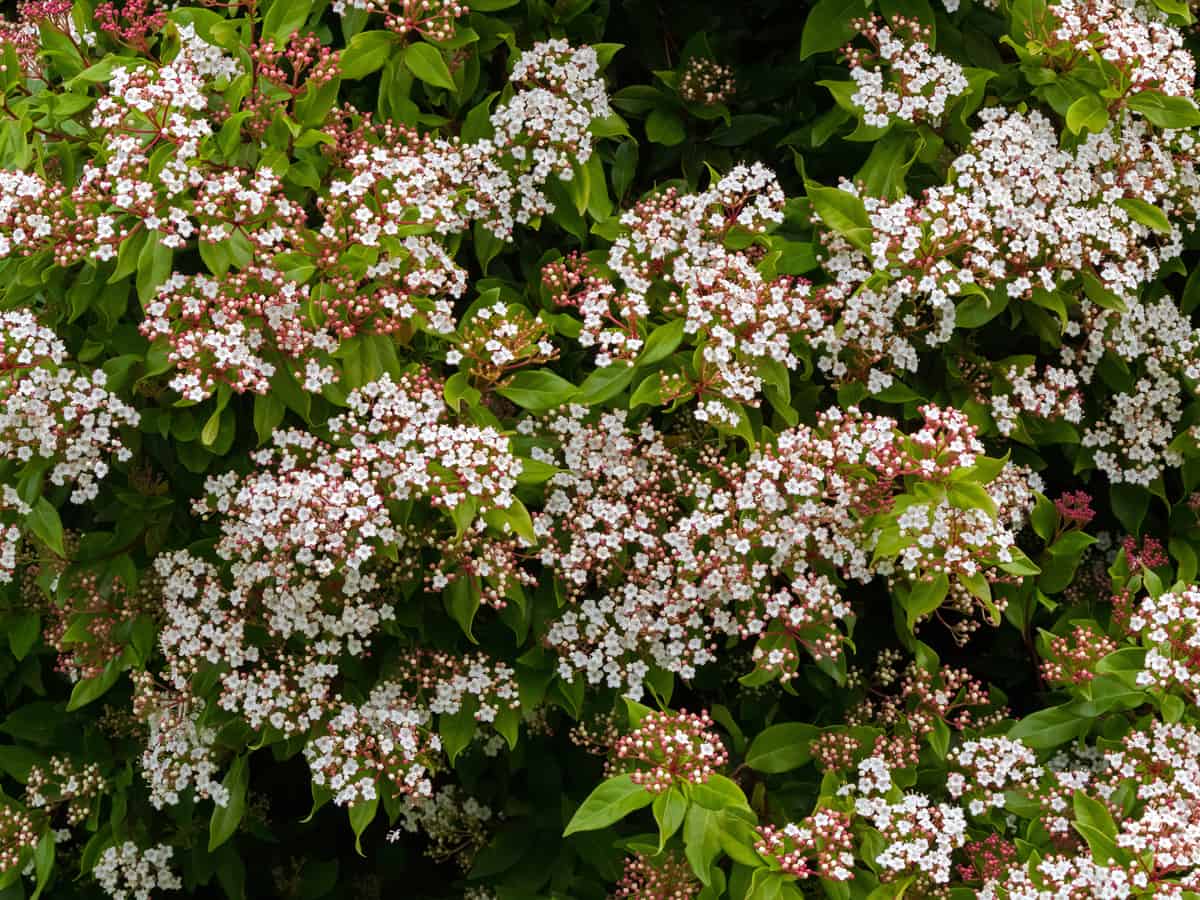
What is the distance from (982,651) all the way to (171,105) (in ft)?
14.2

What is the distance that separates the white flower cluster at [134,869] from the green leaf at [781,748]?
272cm

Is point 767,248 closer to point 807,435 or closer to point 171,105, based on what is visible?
point 807,435

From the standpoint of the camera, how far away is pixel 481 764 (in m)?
5.94

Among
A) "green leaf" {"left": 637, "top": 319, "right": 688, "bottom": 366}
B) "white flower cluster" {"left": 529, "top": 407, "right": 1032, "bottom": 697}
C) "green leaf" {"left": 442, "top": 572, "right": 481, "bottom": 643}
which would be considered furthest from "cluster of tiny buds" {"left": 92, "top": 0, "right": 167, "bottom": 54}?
"green leaf" {"left": 442, "top": 572, "right": 481, "bottom": 643}

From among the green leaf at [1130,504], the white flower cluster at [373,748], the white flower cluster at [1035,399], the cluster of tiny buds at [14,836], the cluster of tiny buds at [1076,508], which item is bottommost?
the cluster of tiny buds at [14,836]

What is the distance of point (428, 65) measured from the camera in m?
4.85

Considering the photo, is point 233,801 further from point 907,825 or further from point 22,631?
point 907,825

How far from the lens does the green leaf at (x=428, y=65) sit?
4.83 metres

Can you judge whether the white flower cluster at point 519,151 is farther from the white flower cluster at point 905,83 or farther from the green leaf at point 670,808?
the green leaf at point 670,808

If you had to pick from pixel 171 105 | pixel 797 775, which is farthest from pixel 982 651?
pixel 171 105

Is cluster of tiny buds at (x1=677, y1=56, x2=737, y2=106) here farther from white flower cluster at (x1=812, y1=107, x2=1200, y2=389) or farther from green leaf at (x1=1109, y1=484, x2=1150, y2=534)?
green leaf at (x1=1109, y1=484, x2=1150, y2=534)

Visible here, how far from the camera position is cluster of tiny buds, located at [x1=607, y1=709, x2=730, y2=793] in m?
4.59

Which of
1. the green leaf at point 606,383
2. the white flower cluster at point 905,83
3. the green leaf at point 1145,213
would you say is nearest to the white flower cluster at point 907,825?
the green leaf at point 606,383

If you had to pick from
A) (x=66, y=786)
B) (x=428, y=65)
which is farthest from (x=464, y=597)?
(x=66, y=786)
